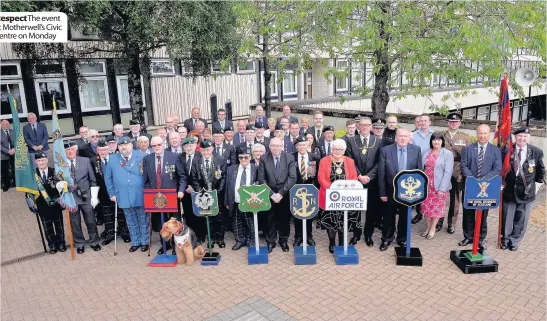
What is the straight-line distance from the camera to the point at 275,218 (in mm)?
6734

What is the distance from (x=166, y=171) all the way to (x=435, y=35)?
6.16m

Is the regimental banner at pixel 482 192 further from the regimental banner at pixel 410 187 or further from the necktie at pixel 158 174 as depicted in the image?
the necktie at pixel 158 174

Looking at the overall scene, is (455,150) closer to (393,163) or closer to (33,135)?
(393,163)

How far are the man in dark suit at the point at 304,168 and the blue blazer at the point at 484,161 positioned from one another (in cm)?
242

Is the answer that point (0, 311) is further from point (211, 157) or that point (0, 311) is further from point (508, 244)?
point (508, 244)

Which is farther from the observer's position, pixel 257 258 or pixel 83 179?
pixel 83 179

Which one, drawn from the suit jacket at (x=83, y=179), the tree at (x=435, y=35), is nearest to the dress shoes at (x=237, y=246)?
the suit jacket at (x=83, y=179)

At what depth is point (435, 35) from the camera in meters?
8.33

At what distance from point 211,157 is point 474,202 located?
415cm

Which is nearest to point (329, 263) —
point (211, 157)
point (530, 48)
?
point (211, 157)

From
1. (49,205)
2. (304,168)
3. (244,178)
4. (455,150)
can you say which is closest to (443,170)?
(455,150)

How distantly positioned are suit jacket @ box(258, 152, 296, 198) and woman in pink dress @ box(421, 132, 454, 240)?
2354mm

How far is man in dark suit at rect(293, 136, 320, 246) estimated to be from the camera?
6.63m

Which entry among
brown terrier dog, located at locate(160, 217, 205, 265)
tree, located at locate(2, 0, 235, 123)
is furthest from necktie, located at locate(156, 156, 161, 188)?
tree, located at locate(2, 0, 235, 123)
